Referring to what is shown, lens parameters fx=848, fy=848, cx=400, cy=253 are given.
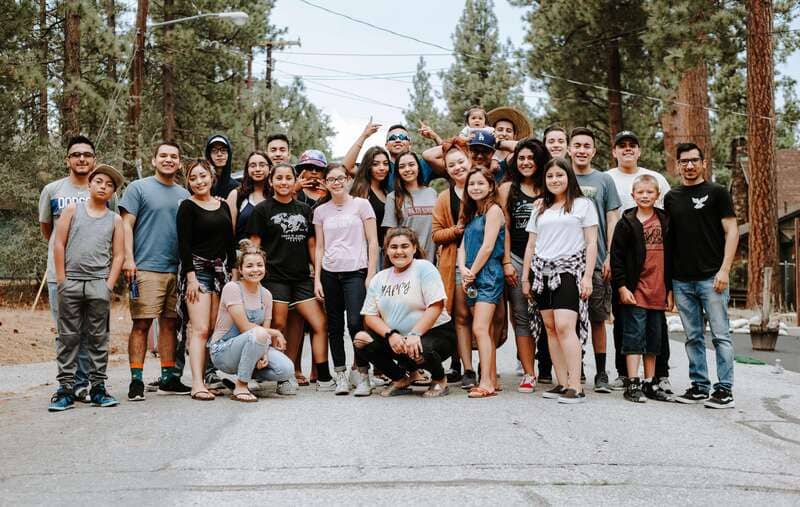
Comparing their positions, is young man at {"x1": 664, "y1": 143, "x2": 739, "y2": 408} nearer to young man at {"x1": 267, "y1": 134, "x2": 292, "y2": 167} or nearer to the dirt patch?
young man at {"x1": 267, "y1": 134, "x2": 292, "y2": 167}

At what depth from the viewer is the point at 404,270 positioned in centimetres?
722

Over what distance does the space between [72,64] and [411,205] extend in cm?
1282

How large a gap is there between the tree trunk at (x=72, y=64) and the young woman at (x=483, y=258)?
13055 mm

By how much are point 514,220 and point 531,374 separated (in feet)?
4.52

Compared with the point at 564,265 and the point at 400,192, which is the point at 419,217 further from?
the point at 564,265

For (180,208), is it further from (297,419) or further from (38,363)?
(38,363)

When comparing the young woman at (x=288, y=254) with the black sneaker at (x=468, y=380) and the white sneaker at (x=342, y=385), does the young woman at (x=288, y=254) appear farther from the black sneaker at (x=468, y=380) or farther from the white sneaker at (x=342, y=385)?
the black sneaker at (x=468, y=380)

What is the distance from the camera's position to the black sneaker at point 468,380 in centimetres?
755

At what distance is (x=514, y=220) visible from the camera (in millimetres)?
7605

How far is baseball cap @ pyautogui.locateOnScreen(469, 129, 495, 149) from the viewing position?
7762mm

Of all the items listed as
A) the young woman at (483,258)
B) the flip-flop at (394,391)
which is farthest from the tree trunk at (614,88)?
the flip-flop at (394,391)

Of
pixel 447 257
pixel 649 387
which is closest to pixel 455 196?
pixel 447 257

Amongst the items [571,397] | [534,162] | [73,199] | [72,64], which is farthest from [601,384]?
[72,64]

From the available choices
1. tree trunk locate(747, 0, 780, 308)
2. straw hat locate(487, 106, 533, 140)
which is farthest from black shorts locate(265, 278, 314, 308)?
tree trunk locate(747, 0, 780, 308)
